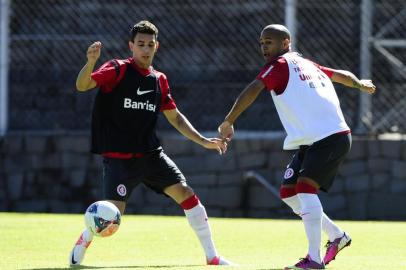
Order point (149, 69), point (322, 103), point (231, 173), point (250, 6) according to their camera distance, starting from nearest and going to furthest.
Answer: point (322, 103), point (149, 69), point (231, 173), point (250, 6)

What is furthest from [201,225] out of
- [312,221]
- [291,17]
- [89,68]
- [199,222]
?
[291,17]

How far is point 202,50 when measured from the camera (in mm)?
14695

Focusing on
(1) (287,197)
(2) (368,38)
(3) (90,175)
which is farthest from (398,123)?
(1) (287,197)

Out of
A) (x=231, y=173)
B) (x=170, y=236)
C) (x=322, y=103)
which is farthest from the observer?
(x=231, y=173)

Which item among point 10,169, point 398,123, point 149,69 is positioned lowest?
point 10,169

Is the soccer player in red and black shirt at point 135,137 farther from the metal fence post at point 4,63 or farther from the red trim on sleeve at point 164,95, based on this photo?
the metal fence post at point 4,63

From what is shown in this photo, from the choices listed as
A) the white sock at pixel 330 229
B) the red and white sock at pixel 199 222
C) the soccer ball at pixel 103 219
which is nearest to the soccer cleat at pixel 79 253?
the soccer ball at pixel 103 219

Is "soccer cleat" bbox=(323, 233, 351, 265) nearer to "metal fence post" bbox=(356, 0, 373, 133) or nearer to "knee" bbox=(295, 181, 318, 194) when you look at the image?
"knee" bbox=(295, 181, 318, 194)

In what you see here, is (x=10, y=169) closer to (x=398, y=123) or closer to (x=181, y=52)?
(x=181, y=52)

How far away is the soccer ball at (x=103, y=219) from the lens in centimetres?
760

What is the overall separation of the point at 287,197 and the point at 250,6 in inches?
277

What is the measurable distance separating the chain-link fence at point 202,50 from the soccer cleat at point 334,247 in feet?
18.5

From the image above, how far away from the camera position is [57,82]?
46.8 feet

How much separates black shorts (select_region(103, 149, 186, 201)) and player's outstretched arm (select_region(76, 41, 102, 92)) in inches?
26.5
